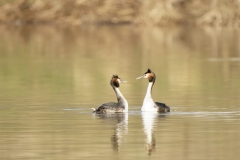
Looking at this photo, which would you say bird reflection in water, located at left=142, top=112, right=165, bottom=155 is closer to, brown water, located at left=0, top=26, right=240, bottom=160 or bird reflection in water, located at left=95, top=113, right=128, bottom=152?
brown water, located at left=0, top=26, right=240, bottom=160

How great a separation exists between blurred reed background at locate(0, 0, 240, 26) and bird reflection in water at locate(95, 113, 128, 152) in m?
34.4

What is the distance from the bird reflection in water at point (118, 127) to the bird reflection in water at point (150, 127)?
27cm

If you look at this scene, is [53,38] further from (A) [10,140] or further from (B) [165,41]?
(A) [10,140]

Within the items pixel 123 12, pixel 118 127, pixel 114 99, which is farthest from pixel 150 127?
pixel 123 12

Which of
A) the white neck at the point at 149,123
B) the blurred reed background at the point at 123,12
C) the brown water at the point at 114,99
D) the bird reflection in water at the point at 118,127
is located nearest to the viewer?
the brown water at the point at 114,99

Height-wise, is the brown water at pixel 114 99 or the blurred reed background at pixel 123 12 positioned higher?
the blurred reed background at pixel 123 12

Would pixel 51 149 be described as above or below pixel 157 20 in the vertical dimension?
below

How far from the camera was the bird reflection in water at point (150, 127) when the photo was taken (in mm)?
11804

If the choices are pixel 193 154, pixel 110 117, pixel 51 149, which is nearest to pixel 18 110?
pixel 110 117

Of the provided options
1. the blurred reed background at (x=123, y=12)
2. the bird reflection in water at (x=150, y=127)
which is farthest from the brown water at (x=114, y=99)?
the blurred reed background at (x=123, y=12)

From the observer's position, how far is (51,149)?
11.6 metres

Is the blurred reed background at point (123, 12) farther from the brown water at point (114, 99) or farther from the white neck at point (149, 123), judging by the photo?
the white neck at point (149, 123)

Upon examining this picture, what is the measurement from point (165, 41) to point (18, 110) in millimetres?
23897

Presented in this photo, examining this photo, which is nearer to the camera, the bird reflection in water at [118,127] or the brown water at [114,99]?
the brown water at [114,99]
